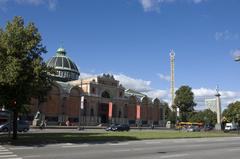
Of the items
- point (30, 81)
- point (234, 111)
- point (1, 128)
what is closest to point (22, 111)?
point (30, 81)

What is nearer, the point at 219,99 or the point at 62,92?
the point at 219,99

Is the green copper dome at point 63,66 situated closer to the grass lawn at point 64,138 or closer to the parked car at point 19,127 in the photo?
the parked car at point 19,127

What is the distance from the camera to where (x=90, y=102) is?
392ft

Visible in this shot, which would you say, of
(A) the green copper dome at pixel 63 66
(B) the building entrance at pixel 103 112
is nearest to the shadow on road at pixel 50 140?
(B) the building entrance at pixel 103 112

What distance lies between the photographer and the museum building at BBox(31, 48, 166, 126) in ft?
353

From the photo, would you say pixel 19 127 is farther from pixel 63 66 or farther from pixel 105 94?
pixel 63 66

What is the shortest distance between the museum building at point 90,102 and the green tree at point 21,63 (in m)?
67.6

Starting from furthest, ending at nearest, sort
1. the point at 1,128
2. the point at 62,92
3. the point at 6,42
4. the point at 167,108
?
the point at 167,108 → the point at 62,92 → the point at 1,128 → the point at 6,42

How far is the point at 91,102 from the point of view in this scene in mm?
119750

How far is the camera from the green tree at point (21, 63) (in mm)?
29859

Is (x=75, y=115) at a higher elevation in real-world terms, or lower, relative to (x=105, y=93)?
lower

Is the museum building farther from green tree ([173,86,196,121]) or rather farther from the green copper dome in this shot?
green tree ([173,86,196,121])

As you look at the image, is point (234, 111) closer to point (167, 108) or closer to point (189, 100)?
point (189, 100)

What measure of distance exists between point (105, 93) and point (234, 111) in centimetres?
4323
